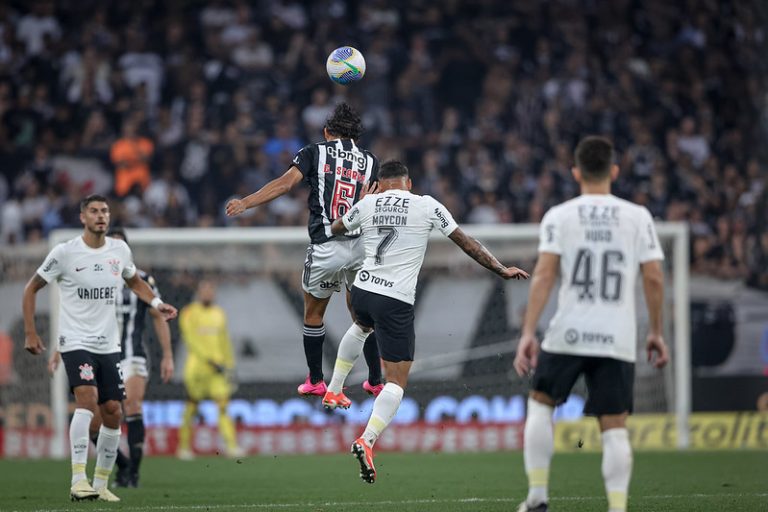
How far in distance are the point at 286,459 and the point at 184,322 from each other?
8.60 feet

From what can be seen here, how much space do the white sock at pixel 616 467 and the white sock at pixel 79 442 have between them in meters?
5.18

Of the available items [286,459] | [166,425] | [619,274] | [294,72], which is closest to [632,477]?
[286,459]

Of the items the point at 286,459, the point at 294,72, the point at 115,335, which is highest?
the point at 294,72

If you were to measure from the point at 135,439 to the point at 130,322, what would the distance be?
4.08 feet

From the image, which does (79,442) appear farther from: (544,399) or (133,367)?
(544,399)

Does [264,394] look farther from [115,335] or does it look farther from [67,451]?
[115,335]

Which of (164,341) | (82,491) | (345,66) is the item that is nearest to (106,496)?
(82,491)

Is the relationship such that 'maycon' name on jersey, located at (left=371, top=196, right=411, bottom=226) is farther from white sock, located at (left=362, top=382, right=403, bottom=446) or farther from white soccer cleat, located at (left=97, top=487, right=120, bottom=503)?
white soccer cleat, located at (left=97, top=487, right=120, bottom=503)

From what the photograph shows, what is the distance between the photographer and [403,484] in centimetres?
1301

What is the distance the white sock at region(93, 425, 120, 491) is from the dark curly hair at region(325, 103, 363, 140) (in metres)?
3.30

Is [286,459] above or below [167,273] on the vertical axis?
below

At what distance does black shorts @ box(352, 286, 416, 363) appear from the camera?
10445 mm

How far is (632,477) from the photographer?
13.6 metres

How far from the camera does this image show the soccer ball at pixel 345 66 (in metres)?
10.8
